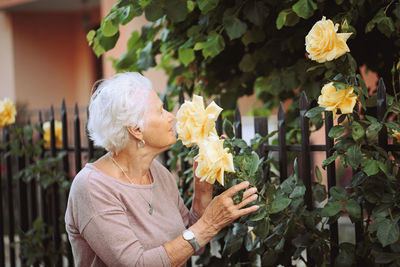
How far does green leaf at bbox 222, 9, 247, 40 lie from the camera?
2.97 meters

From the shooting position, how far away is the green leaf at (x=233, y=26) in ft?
9.76

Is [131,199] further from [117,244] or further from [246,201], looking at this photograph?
[246,201]

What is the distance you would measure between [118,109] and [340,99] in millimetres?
844

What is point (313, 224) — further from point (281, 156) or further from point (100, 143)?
point (100, 143)

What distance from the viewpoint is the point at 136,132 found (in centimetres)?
221

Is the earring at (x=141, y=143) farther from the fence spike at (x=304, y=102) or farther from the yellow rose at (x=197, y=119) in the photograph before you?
the fence spike at (x=304, y=102)

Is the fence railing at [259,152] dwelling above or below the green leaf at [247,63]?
below

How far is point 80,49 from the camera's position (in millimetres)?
12742

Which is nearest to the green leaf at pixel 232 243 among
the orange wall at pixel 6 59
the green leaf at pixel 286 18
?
the green leaf at pixel 286 18

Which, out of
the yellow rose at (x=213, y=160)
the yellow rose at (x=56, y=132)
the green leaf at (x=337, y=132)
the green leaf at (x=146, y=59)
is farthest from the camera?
the yellow rose at (x=56, y=132)

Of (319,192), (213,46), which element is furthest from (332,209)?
(213,46)

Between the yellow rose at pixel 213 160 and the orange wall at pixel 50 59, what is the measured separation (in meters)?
10.6

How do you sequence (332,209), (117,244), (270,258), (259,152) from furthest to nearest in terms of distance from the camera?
(259,152) → (270,258) → (332,209) → (117,244)

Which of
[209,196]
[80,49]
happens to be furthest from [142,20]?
[209,196]
